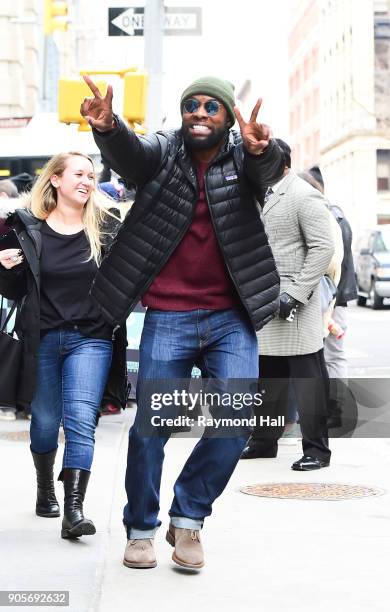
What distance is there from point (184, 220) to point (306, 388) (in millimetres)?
3066

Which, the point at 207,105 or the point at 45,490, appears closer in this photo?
the point at 207,105

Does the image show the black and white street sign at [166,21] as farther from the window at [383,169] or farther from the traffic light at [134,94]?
the window at [383,169]

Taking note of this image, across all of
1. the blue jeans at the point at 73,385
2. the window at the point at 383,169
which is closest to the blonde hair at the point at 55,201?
the blue jeans at the point at 73,385

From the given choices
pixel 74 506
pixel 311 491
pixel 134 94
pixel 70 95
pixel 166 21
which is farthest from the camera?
pixel 166 21

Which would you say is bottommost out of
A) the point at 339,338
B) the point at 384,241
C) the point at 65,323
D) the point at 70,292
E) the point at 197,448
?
the point at 197,448

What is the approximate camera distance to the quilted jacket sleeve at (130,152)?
5.18 metres

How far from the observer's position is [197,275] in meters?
5.52

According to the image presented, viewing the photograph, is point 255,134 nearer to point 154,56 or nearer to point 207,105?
point 207,105

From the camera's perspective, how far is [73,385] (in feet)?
20.4

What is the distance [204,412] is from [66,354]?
913 mm

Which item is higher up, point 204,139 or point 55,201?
Result: point 204,139

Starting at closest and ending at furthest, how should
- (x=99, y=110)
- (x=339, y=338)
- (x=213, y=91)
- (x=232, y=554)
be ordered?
(x=99, y=110), (x=213, y=91), (x=232, y=554), (x=339, y=338)

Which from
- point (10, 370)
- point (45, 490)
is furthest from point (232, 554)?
point (10, 370)

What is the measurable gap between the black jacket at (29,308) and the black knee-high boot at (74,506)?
0.38m
